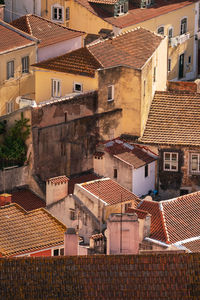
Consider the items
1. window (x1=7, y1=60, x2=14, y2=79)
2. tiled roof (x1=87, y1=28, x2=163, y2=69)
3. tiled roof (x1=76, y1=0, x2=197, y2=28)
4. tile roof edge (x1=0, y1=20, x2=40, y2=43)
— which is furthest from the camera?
tiled roof (x1=76, y1=0, x2=197, y2=28)

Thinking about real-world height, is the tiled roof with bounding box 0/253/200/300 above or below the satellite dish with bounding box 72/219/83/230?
above

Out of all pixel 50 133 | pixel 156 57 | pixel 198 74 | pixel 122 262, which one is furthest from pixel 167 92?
pixel 122 262

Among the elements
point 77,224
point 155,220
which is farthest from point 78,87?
point 155,220

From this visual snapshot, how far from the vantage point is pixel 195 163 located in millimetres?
78938

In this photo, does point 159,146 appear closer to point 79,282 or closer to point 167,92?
point 167,92

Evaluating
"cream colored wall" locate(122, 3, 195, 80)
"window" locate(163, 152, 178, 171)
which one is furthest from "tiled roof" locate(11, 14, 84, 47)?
"window" locate(163, 152, 178, 171)

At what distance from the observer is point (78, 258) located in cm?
5319

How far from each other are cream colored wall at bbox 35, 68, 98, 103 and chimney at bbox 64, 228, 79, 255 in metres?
22.1

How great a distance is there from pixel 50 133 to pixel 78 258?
23.1 metres

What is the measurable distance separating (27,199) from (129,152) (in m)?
6.82

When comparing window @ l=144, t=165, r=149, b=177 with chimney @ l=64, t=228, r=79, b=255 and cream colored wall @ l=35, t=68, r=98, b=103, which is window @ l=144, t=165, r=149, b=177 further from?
chimney @ l=64, t=228, r=79, b=255

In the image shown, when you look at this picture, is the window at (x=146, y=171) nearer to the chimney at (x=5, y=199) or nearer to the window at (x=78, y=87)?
the window at (x=78, y=87)

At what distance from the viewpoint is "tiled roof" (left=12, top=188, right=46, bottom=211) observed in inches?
2928

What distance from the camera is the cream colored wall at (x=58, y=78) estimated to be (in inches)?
3086
